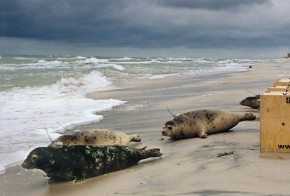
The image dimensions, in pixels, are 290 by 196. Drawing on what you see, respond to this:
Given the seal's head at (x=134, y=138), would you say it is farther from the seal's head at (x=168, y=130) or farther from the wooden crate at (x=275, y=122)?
the wooden crate at (x=275, y=122)

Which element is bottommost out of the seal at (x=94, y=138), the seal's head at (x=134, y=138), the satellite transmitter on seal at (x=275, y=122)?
the seal's head at (x=134, y=138)

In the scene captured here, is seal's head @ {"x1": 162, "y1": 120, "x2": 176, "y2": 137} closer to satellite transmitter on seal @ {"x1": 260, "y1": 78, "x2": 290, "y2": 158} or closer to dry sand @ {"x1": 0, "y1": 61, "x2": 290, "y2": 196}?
dry sand @ {"x1": 0, "y1": 61, "x2": 290, "y2": 196}

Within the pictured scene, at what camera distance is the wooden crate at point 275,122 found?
16.5ft

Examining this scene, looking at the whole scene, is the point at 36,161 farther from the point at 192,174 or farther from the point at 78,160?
the point at 192,174

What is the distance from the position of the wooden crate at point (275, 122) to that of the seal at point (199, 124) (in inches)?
68.5

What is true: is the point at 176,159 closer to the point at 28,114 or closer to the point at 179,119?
the point at 179,119

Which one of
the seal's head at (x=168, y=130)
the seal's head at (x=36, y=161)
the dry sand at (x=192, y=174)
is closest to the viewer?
the dry sand at (x=192, y=174)

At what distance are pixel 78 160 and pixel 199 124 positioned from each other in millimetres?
Answer: 2502

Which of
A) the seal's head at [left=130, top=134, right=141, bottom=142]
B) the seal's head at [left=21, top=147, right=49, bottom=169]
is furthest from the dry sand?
the seal's head at [left=21, top=147, right=49, bottom=169]

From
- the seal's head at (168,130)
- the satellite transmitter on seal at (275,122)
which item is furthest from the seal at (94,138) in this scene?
the satellite transmitter on seal at (275,122)

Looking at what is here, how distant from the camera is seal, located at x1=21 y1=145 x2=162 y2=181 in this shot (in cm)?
500

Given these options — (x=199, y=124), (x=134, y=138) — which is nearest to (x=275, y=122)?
(x=199, y=124)

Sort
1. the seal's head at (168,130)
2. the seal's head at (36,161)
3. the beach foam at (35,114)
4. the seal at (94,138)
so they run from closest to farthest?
the seal's head at (36,161)
the seal at (94,138)
the seal's head at (168,130)
the beach foam at (35,114)

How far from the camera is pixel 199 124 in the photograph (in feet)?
23.1
